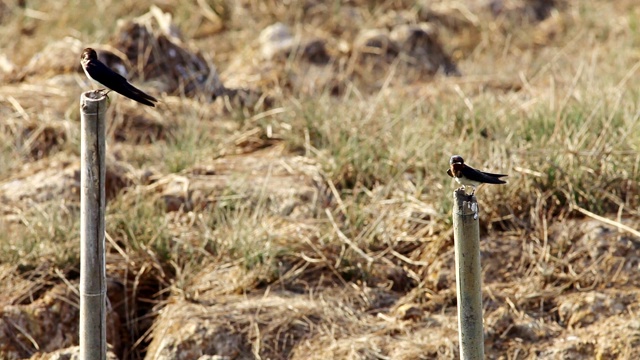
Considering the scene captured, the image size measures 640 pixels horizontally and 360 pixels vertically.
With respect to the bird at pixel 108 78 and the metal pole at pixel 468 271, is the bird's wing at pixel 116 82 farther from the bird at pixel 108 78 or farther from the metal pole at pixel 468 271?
the metal pole at pixel 468 271

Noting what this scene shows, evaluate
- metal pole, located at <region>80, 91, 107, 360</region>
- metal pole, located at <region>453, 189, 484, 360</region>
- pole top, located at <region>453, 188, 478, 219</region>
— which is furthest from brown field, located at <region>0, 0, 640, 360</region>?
pole top, located at <region>453, 188, 478, 219</region>

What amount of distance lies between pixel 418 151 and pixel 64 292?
5.33ft

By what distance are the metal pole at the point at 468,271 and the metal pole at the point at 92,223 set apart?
3.04ft

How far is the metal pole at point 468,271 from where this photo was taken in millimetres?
2523

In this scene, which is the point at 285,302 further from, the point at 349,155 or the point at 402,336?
the point at 349,155

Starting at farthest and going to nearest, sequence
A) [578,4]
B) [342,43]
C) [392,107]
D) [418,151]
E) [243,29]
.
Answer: [578,4], [243,29], [342,43], [392,107], [418,151]

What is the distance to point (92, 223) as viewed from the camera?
8.87 feet

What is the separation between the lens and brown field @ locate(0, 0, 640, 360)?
371 cm

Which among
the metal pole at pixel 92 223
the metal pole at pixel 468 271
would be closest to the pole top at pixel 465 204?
the metal pole at pixel 468 271

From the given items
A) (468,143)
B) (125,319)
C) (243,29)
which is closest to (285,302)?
(125,319)

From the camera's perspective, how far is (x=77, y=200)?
4492mm

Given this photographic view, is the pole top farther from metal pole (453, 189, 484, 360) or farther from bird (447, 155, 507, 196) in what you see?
bird (447, 155, 507, 196)

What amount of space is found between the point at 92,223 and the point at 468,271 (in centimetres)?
100

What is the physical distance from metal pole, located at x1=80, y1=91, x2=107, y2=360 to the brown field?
796 mm
